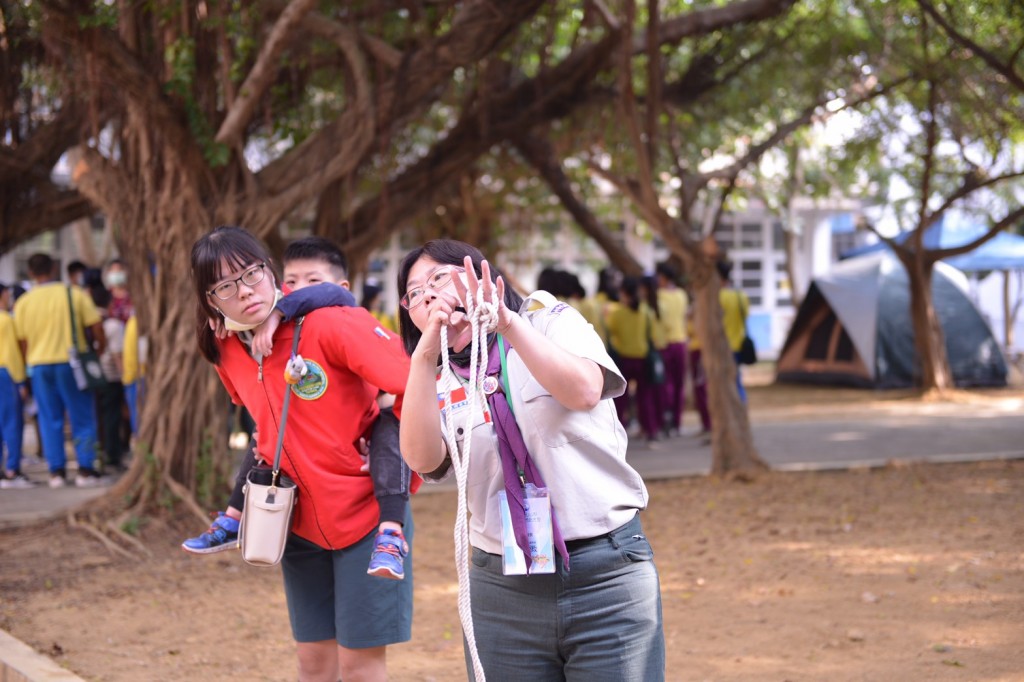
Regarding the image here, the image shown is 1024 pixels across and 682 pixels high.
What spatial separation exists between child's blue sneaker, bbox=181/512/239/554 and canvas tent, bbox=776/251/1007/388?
16.5m

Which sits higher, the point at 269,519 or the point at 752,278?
the point at 752,278

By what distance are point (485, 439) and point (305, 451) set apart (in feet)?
3.15

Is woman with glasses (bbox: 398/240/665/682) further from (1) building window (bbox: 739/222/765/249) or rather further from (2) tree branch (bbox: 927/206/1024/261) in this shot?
(1) building window (bbox: 739/222/765/249)

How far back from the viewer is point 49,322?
31.2 feet

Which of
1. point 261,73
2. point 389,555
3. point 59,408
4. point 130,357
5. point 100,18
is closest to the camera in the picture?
point 389,555

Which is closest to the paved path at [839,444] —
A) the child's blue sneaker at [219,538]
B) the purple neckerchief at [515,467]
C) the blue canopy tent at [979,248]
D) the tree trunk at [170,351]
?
the tree trunk at [170,351]

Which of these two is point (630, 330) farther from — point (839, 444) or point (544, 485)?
point (544, 485)

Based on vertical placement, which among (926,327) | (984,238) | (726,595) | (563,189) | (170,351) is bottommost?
(726,595)

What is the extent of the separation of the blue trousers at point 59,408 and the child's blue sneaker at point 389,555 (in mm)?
7339

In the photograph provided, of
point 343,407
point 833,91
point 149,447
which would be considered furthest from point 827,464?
point 343,407

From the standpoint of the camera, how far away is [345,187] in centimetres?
955

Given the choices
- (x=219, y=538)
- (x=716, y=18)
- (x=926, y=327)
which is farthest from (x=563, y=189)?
(x=219, y=538)

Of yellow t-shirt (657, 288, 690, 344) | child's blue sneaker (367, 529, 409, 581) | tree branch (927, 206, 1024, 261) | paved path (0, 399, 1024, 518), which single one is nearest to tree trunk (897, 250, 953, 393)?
tree branch (927, 206, 1024, 261)

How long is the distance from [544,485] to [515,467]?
0.24ft
